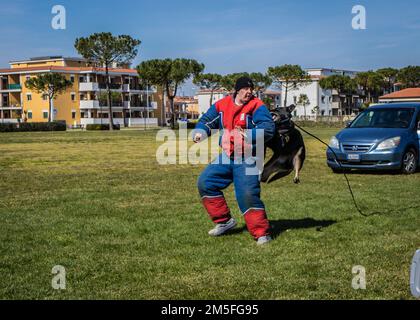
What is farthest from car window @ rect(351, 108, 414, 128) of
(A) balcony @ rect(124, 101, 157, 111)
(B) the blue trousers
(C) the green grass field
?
(A) balcony @ rect(124, 101, 157, 111)

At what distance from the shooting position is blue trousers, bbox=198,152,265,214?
21.8ft

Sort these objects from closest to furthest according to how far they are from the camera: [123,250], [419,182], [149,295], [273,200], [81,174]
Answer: [149,295] < [123,250] < [273,200] < [419,182] < [81,174]

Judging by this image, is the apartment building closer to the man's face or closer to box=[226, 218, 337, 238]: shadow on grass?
box=[226, 218, 337, 238]: shadow on grass

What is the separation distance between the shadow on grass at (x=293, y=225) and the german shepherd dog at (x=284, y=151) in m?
0.71

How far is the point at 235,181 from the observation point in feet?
22.2

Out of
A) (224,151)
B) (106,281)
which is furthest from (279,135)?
(106,281)

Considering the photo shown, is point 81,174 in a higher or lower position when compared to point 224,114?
lower

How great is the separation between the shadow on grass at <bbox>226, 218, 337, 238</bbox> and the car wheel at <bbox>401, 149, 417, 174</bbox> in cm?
708

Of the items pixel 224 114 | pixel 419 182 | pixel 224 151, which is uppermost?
pixel 224 114

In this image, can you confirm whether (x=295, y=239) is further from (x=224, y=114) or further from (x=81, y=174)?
(x=81, y=174)

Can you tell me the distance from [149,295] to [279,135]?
300 centimetres

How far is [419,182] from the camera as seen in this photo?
12.4m

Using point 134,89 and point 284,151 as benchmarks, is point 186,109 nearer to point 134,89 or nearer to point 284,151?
point 134,89
